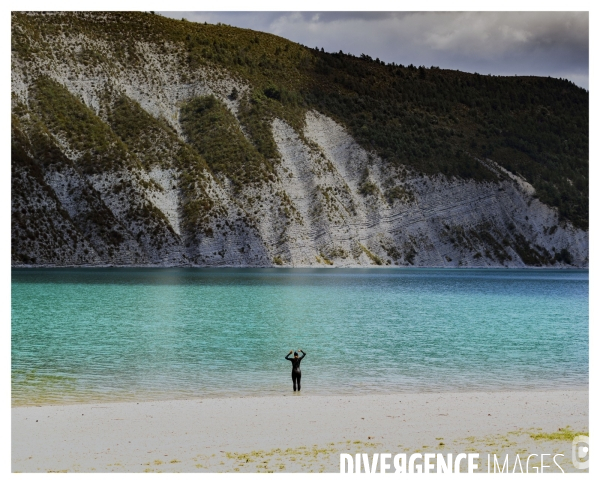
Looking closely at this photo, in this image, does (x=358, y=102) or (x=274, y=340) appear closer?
(x=274, y=340)

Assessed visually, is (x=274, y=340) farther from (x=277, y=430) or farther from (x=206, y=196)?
(x=206, y=196)

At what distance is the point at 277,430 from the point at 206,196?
88.9 metres

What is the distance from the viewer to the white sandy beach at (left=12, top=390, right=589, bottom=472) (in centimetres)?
1300

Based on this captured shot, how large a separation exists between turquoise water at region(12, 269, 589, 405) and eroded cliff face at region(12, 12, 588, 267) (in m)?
31.9

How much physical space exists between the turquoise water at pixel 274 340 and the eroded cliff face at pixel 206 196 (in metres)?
31.9

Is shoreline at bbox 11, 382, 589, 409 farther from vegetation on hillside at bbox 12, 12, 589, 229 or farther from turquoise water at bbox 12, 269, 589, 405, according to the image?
vegetation on hillside at bbox 12, 12, 589, 229

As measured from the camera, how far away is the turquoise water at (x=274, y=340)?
75.0 ft

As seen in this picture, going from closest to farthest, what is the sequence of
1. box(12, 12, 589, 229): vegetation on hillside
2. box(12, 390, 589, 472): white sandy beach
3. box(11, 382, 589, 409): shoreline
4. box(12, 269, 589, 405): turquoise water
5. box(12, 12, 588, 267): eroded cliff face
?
box(12, 390, 589, 472): white sandy beach
box(11, 382, 589, 409): shoreline
box(12, 269, 589, 405): turquoise water
box(12, 12, 588, 267): eroded cliff face
box(12, 12, 589, 229): vegetation on hillside

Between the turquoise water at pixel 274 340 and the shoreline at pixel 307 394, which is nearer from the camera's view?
the shoreline at pixel 307 394

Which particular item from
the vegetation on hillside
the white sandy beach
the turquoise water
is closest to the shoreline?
the turquoise water

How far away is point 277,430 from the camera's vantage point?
50.8ft

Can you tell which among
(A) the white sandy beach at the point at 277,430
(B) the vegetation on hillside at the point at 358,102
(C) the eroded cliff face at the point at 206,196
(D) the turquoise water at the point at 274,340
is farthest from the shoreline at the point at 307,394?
(B) the vegetation on hillside at the point at 358,102

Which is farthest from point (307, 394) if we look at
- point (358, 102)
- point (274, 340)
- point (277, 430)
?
point (358, 102)

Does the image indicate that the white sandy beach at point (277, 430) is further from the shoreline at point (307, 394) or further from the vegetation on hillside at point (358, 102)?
the vegetation on hillside at point (358, 102)
